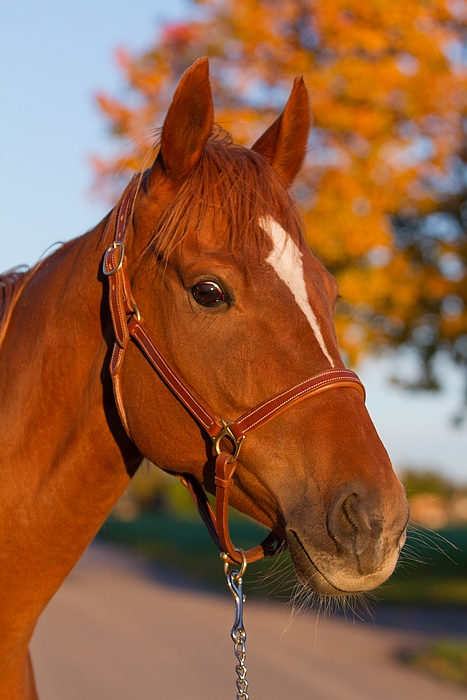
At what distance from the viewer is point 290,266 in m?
2.15

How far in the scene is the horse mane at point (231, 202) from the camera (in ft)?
7.11

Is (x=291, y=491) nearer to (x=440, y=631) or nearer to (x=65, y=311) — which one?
(x=65, y=311)

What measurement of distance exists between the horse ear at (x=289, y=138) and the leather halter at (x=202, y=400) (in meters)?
0.64

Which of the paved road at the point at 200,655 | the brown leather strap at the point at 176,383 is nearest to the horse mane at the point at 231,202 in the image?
the brown leather strap at the point at 176,383

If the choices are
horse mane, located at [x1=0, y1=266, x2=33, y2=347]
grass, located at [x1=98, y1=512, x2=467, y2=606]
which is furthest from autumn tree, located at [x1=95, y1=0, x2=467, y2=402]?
horse mane, located at [x1=0, y1=266, x2=33, y2=347]

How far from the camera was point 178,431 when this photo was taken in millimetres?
2170

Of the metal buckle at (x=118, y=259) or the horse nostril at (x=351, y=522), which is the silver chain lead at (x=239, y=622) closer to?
the horse nostril at (x=351, y=522)

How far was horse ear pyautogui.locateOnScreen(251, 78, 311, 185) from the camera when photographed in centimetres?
268

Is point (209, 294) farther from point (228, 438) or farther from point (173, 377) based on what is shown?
point (228, 438)

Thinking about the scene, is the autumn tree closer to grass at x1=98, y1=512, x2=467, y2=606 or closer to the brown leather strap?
grass at x1=98, y1=512, x2=467, y2=606

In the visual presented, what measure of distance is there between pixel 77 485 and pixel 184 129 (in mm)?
1184

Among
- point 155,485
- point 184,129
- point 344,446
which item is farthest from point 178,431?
point 155,485

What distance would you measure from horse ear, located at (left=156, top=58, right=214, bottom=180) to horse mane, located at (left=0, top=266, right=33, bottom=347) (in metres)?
0.75

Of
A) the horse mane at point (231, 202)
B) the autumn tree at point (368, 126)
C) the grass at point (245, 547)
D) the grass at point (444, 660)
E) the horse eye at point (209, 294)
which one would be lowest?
the grass at point (245, 547)
